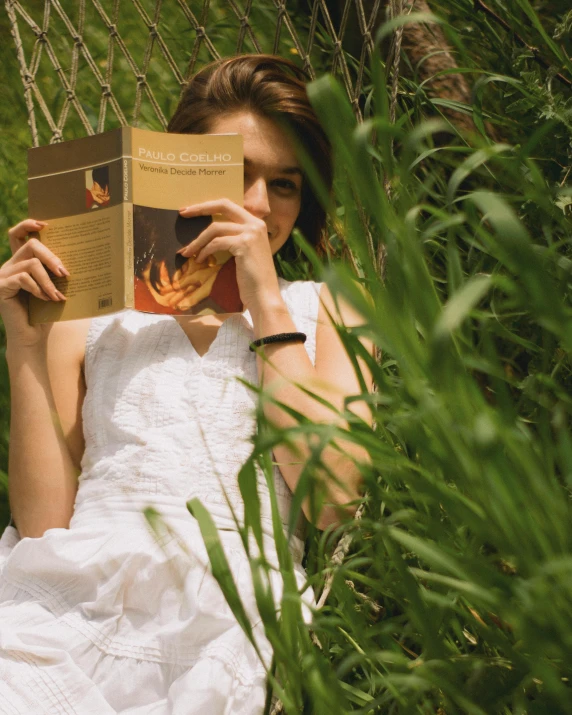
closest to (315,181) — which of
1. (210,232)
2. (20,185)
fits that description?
(210,232)

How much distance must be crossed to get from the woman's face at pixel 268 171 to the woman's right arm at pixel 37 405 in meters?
0.34

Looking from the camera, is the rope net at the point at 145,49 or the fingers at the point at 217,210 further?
the rope net at the point at 145,49

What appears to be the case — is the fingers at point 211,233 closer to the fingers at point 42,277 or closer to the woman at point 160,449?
the woman at point 160,449

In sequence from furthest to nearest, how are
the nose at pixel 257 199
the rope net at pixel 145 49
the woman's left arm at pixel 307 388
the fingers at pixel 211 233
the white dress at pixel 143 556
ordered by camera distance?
the rope net at pixel 145 49 < the nose at pixel 257 199 < the fingers at pixel 211 233 < the woman's left arm at pixel 307 388 < the white dress at pixel 143 556

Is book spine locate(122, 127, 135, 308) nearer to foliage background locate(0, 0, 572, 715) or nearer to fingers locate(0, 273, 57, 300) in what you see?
fingers locate(0, 273, 57, 300)

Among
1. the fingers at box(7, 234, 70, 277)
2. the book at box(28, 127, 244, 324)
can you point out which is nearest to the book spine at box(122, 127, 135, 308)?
the book at box(28, 127, 244, 324)

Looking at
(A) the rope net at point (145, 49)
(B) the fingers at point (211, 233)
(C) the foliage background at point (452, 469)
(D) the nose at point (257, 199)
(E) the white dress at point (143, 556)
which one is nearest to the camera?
(C) the foliage background at point (452, 469)

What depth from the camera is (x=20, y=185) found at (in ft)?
7.33

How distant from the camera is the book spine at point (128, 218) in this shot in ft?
4.17

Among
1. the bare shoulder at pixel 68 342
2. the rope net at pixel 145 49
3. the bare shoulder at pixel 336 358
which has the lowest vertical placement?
the bare shoulder at pixel 336 358

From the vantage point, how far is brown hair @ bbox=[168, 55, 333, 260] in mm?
1505

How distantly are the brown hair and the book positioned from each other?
221mm

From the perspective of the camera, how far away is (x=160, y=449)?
4.18ft

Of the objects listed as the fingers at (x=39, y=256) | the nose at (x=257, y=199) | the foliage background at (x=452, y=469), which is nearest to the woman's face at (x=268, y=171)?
the nose at (x=257, y=199)
